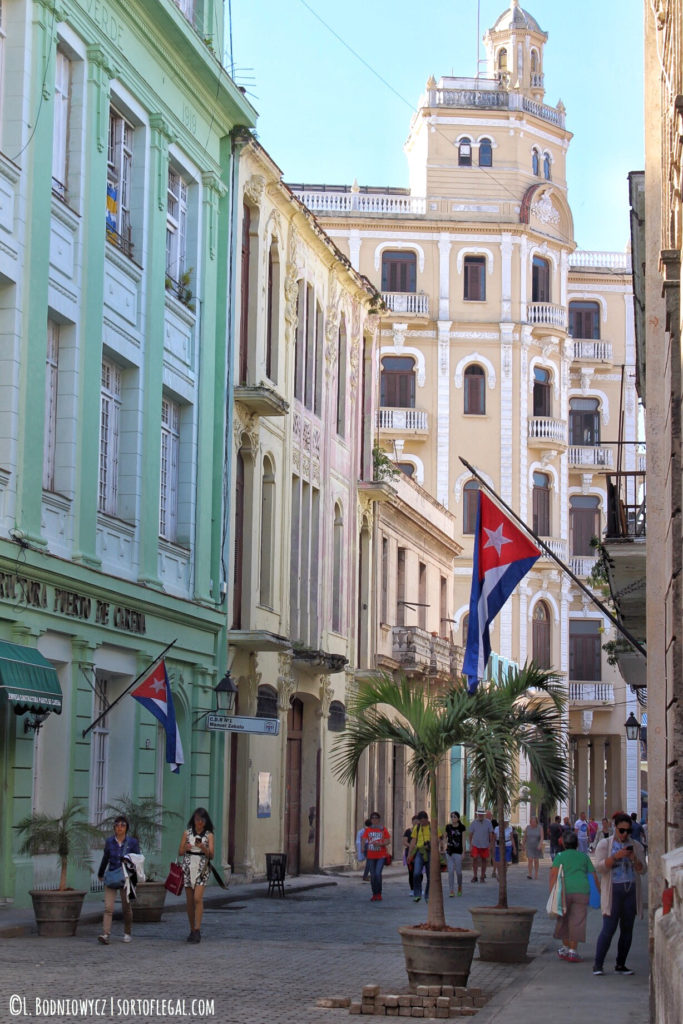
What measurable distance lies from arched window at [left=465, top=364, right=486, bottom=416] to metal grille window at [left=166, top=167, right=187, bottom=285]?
30.6m

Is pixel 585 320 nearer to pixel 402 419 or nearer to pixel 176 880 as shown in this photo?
pixel 402 419

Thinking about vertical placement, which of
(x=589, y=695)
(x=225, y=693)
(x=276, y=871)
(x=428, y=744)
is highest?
(x=589, y=695)

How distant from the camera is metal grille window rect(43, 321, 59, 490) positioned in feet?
72.3

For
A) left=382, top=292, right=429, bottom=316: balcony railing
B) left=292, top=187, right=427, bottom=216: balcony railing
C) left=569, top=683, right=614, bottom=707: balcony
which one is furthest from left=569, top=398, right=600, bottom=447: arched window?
left=292, top=187, right=427, bottom=216: balcony railing

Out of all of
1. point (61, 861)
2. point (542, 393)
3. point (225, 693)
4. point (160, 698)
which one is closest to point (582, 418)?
point (542, 393)

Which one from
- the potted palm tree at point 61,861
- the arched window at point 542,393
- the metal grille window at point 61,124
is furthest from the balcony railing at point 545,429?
the potted palm tree at point 61,861

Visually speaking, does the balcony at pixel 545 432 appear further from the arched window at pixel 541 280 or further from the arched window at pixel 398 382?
the arched window at pixel 541 280

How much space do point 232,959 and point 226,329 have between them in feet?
49.4

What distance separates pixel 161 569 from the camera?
2631 centimetres

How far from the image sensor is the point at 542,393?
59.8 meters

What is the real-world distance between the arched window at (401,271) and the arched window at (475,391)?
11.6 ft

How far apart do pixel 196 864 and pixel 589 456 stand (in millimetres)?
46487

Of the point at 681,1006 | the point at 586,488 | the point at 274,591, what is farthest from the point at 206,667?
the point at 586,488

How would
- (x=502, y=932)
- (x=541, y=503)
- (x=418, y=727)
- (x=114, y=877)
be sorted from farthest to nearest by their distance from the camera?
(x=541, y=503)
(x=114, y=877)
(x=502, y=932)
(x=418, y=727)
